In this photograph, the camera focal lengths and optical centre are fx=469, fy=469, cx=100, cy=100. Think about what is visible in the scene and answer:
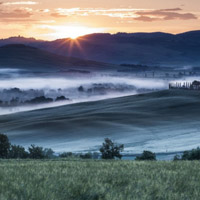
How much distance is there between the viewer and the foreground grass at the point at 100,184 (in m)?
10.1

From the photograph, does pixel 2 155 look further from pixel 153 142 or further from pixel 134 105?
pixel 134 105

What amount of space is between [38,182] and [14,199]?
6.38ft

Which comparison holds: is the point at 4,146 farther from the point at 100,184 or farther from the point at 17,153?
the point at 100,184

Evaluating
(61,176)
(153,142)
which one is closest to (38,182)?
(61,176)

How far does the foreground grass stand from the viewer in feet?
33.2

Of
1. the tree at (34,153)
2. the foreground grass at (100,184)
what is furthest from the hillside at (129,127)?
the foreground grass at (100,184)

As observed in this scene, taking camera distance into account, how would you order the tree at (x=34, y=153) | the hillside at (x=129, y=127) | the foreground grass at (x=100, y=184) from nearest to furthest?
the foreground grass at (x=100, y=184) < the tree at (x=34, y=153) < the hillside at (x=129, y=127)

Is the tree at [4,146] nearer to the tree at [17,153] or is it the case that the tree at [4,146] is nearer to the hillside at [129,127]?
the tree at [17,153]

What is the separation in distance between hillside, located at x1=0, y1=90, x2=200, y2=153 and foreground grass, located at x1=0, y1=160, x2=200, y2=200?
221 ft

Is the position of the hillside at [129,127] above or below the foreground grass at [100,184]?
above

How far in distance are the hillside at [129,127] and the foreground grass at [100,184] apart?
67.5m

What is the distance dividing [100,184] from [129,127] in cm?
10794

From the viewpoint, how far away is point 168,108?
5738 inches

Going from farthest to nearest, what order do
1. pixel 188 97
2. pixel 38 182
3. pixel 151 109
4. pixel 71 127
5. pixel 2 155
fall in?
pixel 188 97, pixel 151 109, pixel 71 127, pixel 2 155, pixel 38 182
